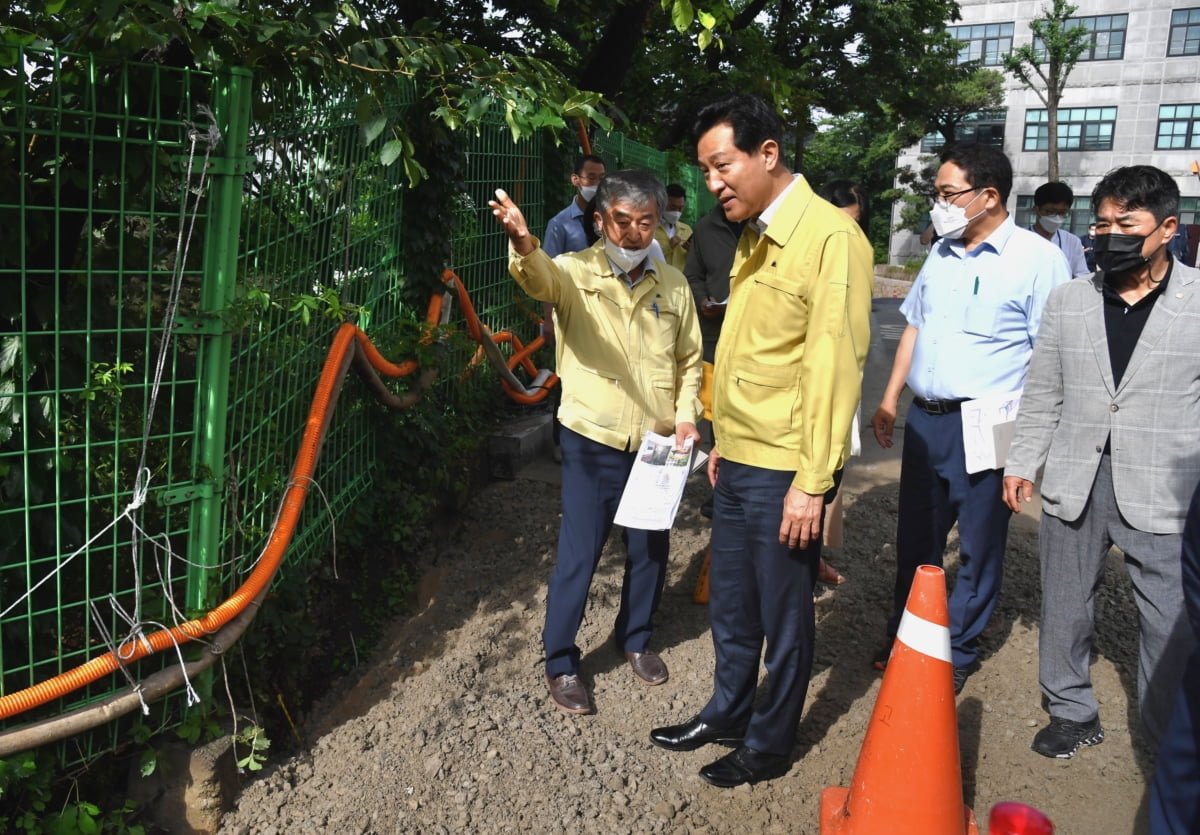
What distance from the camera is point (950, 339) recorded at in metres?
3.85

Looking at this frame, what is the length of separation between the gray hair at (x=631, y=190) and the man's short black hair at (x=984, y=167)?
1.21 metres

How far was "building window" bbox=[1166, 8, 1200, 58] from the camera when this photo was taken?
42844 mm

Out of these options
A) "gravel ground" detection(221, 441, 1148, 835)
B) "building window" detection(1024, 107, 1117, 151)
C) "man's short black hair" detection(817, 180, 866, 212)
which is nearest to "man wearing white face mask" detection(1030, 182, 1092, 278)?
"man's short black hair" detection(817, 180, 866, 212)

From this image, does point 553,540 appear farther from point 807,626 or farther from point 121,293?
point 121,293

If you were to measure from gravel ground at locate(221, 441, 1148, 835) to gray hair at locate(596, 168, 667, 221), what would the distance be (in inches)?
74.3

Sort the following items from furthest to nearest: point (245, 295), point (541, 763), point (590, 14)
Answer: point (590, 14), point (541, 763), point (245, 295)

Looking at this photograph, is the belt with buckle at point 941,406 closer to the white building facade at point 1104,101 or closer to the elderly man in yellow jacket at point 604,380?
the elderly man in yellow jacket at point 604,380

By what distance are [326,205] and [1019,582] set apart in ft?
12.4

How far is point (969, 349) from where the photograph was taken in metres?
3.81

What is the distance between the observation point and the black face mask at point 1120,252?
10.6ft

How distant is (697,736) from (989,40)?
166 ft

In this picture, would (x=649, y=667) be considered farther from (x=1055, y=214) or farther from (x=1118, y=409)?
(x=1055, y=214)

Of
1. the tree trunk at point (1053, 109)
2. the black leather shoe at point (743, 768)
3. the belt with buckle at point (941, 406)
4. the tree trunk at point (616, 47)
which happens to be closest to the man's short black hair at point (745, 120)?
the belt with buckle at point (941, 406)

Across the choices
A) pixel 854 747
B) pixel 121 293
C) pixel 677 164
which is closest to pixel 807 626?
pixel 854 747
